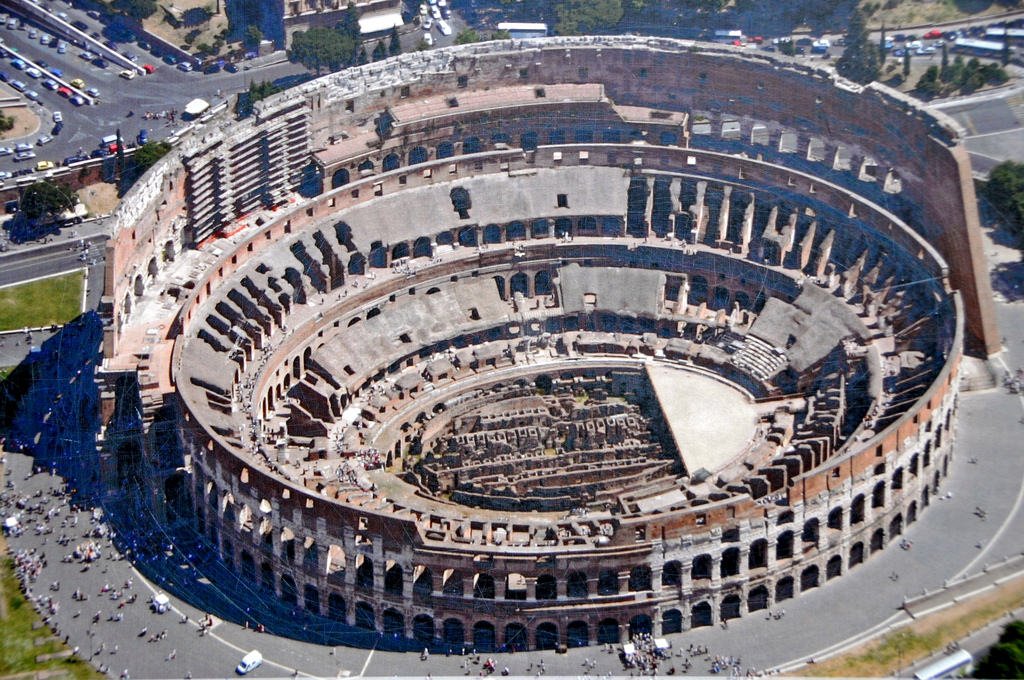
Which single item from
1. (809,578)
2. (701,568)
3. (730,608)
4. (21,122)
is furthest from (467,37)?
(730,608)

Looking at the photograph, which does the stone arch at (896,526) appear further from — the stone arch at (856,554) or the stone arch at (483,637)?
the stone arch at (483,637)

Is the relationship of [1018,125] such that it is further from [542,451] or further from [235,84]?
[235,84]

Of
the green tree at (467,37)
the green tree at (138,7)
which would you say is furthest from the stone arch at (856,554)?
the green tree at (138,7)

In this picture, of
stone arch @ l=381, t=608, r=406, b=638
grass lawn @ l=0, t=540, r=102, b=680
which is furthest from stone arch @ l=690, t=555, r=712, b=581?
grass lawn @ l=0, t=540, r=102, b=680

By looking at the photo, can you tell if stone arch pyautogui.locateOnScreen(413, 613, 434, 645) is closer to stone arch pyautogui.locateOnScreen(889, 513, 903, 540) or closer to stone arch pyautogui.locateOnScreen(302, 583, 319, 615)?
stone arch pyautogui.locateOnScreen(302, 583, 319, 615)

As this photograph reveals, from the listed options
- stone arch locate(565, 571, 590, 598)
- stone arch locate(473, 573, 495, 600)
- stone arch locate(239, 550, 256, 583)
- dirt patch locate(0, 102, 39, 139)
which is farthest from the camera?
dirt patch locate(0, 102, 39, 139)

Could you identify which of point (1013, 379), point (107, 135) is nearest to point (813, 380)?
point (1013, 379)
